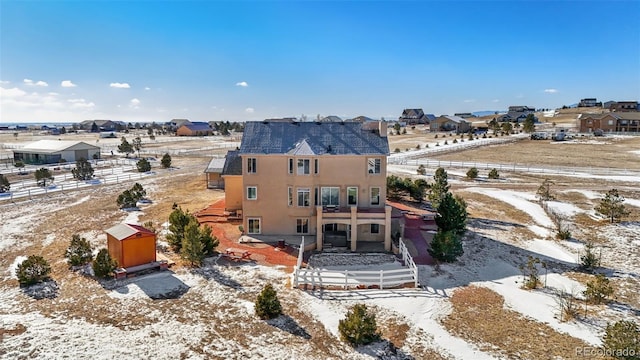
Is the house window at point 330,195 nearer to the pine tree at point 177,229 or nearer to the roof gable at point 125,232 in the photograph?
the pine tree at point 177,229

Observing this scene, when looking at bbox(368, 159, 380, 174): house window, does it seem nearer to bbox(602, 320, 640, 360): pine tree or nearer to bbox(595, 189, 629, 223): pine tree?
bbox(602, 320, 640, 360): pine tree

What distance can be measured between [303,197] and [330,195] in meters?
1.87

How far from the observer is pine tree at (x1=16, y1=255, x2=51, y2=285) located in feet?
61.8

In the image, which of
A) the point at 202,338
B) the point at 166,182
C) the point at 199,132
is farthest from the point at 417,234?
the point at 199,132

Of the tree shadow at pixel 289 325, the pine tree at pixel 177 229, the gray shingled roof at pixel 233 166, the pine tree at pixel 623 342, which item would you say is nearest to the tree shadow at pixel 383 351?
the tree shadow at pixel 289 325

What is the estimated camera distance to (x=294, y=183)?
27.2 metres

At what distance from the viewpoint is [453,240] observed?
75.4 feet

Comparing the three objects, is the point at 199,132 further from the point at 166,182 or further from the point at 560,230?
the point at 560,230

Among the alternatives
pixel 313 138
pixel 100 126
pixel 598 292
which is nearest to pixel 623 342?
pixel 598 292

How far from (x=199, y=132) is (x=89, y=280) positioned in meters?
119

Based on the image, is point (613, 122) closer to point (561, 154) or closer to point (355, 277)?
point (561, 154)

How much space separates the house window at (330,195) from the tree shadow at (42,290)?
51.7ft

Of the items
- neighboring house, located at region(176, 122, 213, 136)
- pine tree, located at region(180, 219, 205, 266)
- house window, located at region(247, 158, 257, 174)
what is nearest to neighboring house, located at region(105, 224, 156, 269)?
pine tree, located at region(180, 219, 205, 266)

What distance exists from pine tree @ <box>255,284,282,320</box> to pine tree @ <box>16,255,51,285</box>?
1133 centimetres
